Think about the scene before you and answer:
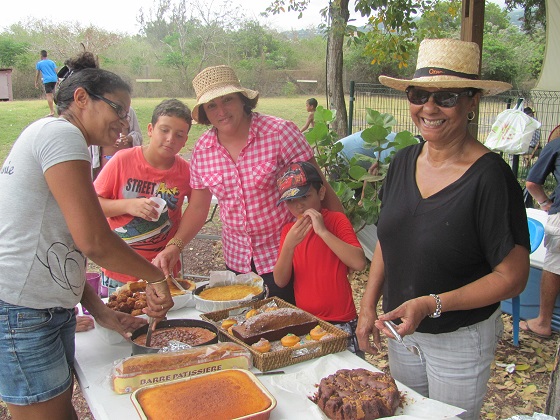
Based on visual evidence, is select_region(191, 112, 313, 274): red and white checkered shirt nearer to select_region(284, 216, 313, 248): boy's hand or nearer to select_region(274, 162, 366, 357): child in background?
select_region(274, 162, 366, 357): child in background

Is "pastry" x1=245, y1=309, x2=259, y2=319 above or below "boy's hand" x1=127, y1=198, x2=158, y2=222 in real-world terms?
below

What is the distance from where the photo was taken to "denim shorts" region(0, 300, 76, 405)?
1.67 metres

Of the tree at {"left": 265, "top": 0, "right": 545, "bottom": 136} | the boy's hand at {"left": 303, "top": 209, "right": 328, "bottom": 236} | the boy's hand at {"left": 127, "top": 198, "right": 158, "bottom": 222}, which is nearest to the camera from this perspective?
the boy's hand at {"left": 303, "top": 209, "right": 328, "bottom": 236}

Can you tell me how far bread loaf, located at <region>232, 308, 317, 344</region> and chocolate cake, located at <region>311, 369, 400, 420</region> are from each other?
342mm

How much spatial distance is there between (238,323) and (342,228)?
65 centimetres

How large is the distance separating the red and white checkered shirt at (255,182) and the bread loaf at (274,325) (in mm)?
661

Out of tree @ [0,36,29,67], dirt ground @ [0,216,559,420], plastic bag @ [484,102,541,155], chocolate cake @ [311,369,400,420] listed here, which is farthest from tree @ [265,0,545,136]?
tree @ [0,36,29,67]

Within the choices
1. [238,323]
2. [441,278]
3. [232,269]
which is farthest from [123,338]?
[441,278]

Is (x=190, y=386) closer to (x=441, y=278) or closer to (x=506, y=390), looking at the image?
(x=441, y=278)

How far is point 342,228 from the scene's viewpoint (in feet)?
Answer: 7.97

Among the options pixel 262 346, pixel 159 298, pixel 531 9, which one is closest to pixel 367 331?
pixel 262 346

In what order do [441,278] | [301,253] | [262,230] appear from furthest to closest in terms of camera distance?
[262,230] < [301,253] < [441,278]

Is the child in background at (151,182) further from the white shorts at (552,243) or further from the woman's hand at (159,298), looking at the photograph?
the white shorts at (552,243)

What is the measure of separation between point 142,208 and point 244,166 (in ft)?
1.80
